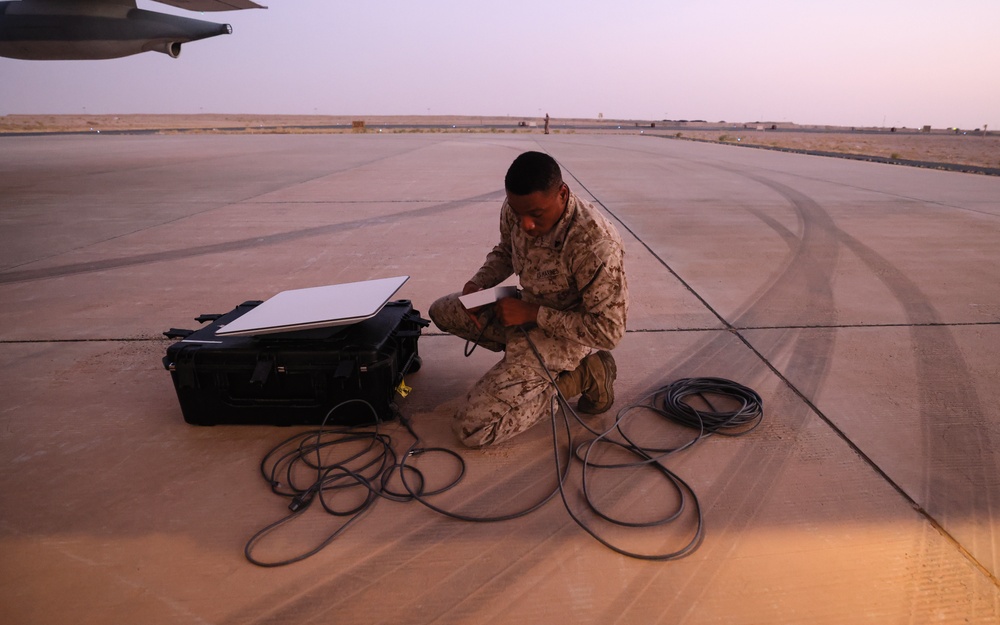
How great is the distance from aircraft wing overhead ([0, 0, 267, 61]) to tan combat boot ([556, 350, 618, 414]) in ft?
34.9

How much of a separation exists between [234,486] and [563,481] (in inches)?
49.7

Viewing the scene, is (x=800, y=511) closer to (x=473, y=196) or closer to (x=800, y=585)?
(x=800, y=585)

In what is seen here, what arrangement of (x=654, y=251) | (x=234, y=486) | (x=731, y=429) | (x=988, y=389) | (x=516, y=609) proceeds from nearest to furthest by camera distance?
(x=516, y=609)
(x=234, y=486)
(x=731, y=429)
(x=988, y=389)
(x=654, y=251)

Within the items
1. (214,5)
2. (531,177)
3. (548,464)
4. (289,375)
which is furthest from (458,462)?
(214,5)

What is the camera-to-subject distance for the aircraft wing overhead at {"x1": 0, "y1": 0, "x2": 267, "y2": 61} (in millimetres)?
9461

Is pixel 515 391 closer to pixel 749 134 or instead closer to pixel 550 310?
pixel 550 310

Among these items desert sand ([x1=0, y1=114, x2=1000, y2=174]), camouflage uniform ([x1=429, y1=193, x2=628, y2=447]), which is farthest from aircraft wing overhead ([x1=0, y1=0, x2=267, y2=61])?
desert sand ([x1=0, y1=114, x2=1000, y2=174])

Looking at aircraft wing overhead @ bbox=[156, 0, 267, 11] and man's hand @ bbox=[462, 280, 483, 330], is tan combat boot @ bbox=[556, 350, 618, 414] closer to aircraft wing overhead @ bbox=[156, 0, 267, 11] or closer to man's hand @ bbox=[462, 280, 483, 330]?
man's hand @ bbox=[462, 280, 483, 330]

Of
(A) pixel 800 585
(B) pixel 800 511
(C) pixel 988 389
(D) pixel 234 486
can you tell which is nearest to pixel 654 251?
(C) pixel 988 389

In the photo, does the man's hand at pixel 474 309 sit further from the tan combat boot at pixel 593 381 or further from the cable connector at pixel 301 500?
the cable connector at pixel 301 500

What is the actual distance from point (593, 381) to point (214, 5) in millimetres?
13081

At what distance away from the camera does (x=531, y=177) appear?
191cm

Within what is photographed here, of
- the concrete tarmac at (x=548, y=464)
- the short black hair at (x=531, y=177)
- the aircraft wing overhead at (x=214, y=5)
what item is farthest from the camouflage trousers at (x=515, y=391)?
the aircraft wing overhead at (x=214, y=5)

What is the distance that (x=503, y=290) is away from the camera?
238 centimetres
